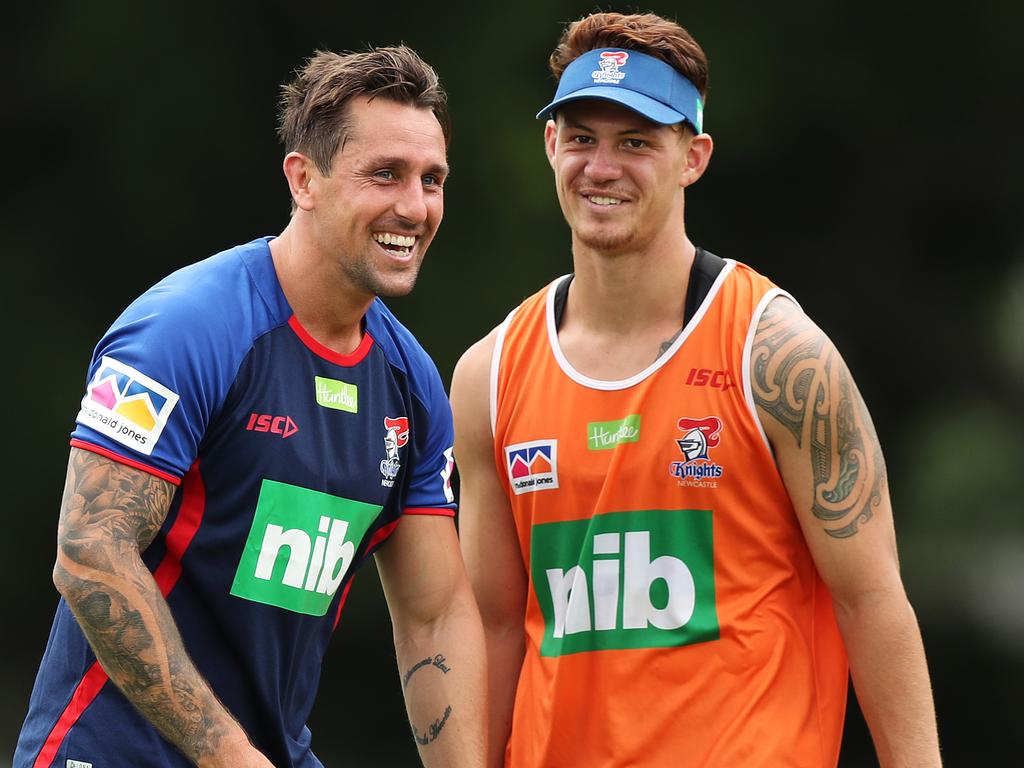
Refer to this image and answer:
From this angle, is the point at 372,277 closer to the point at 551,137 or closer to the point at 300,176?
the point at 300,176

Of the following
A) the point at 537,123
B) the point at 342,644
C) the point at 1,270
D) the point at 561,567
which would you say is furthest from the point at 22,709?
the point at 561,567

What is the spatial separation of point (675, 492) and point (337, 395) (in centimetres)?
82

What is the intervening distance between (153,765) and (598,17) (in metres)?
2.07

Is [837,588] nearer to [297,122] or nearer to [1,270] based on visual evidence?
[297,122]

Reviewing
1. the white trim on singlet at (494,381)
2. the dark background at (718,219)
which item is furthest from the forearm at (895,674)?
the dark background at (718,219)

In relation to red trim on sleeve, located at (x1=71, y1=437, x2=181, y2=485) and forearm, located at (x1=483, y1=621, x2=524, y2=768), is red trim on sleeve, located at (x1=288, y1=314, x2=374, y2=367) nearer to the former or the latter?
red trim on sleeve, located at (x1=71, y1=437, x2=181, y2=485)

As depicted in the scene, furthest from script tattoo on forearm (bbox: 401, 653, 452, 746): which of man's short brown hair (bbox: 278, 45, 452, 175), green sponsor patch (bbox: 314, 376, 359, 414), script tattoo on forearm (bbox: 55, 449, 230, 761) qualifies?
man's short brown hair (bbox: 278, 45, 452, 175)

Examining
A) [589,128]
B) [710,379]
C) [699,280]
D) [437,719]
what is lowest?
[437,719]

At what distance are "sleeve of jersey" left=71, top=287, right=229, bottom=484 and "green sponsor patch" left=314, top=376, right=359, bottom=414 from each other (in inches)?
10.8

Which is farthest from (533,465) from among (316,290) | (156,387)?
(156,387)

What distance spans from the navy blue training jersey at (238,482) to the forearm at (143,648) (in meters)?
0.17

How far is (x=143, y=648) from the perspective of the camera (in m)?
3.47

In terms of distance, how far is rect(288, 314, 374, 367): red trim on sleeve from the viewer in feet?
12.7

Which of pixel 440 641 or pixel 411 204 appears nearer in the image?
pixel 411 204
